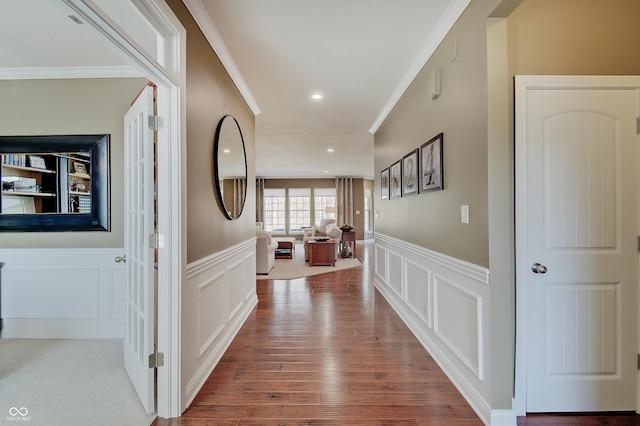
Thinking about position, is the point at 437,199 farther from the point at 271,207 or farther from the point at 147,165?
the point at 271,207

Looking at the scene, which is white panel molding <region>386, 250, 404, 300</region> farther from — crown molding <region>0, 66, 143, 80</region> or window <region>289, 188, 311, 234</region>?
window <region>289, 188, 311, 234</region>

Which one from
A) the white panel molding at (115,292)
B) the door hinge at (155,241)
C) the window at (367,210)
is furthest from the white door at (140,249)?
the window at (367,210)

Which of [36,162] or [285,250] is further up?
[36,162]

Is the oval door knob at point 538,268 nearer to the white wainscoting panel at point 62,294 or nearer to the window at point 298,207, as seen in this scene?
the white wainscoting panel at point 62,294

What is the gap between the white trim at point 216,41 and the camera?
5.90 ft

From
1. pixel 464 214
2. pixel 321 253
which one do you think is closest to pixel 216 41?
pixel 464 214

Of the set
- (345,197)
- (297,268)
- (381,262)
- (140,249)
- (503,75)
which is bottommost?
(297,268)

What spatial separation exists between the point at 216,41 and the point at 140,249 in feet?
5.37

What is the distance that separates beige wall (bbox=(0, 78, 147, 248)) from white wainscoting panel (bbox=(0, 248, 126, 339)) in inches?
4.1

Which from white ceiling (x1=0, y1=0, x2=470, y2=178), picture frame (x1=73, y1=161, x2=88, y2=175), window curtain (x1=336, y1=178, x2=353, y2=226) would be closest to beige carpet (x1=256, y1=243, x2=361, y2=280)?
white ceiling (x1=0, y1=0, x2=470, y2=178)

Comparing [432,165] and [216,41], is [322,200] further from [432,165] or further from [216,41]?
[216,41]

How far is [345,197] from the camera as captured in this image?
1109 cm

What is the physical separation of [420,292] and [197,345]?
1.94 meters

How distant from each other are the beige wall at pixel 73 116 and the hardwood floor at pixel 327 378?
67.7 inches
